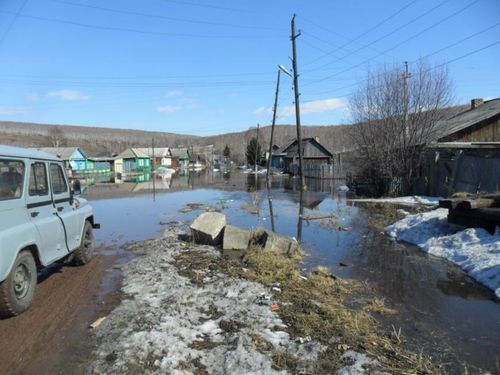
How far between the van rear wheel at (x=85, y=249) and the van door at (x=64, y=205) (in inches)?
17.9

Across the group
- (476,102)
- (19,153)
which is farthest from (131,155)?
(19,153)

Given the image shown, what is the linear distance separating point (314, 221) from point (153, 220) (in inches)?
236

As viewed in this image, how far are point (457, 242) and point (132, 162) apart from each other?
90549 millimetres

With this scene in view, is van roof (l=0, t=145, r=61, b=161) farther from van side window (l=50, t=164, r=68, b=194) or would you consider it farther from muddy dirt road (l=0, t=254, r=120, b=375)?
muddy dirt road (l=0, t=254, r=120, b=375)

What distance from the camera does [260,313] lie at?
5.93 metres

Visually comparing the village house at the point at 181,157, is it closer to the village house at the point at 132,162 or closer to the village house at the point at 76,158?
the village house at the point at 132,162

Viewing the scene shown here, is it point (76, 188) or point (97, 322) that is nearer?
point (97, 322)

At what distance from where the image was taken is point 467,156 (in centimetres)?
1806

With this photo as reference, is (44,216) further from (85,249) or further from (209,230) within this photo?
(209,230)

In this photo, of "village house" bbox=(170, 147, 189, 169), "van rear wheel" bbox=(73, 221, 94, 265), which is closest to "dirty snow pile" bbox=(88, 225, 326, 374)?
"van rear wheel" bbox=(73, 221, 94, 265)

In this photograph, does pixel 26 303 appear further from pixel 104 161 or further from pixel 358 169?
pixel 104 161

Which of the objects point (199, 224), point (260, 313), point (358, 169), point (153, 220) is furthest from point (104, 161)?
point (260, 313)

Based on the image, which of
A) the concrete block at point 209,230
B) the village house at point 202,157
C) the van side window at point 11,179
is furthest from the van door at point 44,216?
the village house at point 202,157

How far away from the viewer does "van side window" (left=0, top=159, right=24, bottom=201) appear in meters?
5.71
